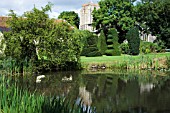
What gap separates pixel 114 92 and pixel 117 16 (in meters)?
30.5

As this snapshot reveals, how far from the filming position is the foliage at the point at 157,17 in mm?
36219

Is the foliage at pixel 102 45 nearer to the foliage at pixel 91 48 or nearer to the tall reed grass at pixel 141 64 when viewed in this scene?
the foliage at pixel 91 48

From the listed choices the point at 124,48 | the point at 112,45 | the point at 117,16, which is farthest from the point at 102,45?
the point at 117,16

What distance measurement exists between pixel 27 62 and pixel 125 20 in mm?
24233

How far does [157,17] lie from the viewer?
36562mm

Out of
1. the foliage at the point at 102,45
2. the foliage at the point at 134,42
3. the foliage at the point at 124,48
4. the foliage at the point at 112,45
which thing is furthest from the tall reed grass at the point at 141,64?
the foliage at the point at 124,48

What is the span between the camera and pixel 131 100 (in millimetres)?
10414

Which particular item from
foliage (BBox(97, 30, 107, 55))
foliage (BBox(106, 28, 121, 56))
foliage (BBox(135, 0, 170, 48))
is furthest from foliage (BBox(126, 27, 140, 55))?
foliage (BBox(135, 0, 170, 48))

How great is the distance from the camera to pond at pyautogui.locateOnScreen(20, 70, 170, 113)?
30.5ft

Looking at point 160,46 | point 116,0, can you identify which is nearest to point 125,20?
point 116,0

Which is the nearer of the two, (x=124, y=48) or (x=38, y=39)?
(x=38, y=39)

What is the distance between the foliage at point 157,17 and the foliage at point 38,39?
67.6 ft

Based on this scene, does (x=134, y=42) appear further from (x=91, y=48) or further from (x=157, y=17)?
(x=157, y=17)

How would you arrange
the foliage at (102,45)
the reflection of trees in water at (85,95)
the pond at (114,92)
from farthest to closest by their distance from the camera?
the foliage at (102,45) < the reflection of trees in water at (85,95) < the pond at (114,92)
